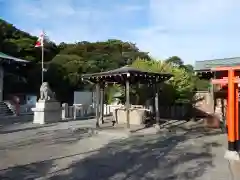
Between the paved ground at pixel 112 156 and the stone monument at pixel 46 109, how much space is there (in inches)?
159

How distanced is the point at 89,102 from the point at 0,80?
745 cm

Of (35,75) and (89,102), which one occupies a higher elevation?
(35,75)

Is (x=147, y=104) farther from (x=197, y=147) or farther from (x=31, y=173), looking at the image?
(x=31, y=173)

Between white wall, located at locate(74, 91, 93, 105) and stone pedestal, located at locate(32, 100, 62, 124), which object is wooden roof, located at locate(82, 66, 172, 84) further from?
white wall, located at locate(74, 91, 93, 105)

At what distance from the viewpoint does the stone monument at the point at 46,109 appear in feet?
61.1

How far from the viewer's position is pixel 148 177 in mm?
7102

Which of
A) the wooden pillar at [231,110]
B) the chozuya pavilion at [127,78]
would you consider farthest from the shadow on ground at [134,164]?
the chozuya pavilion at [127,78]

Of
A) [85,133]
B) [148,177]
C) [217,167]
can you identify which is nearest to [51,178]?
[148,177]

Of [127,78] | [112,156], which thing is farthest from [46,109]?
[112,156]

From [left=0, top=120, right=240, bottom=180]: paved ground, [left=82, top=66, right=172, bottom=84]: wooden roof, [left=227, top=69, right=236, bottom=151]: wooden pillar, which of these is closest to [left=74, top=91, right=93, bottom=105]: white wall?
[left=82, top=66, right=172, bottom=84]: wooden roof

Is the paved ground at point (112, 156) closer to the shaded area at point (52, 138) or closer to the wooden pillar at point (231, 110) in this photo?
the shaded area at point (52, 138)

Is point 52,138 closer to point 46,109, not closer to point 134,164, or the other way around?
point 134,164

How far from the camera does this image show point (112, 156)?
9414 mm

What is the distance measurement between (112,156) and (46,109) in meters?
10.2
